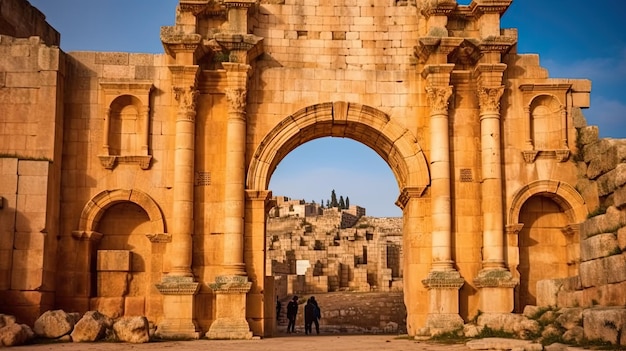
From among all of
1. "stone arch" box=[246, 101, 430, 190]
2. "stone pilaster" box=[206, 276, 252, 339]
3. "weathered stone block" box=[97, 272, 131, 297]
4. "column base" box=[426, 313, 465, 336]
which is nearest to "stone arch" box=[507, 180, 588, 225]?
"stone arch" box=[246, 101, 430, 190]

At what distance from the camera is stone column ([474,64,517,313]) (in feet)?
60.6

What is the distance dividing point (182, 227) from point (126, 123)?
3.16 m

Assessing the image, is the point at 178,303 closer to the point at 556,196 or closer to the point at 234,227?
the point at 234,227

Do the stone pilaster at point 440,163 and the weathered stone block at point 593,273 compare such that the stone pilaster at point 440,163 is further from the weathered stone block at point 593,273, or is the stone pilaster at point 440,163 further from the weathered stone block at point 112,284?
the weathered stone block at point 112,284

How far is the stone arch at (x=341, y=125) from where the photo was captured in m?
19.6

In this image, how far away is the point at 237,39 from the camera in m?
19.1

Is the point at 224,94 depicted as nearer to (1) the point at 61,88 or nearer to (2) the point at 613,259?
(1) the point at 61,88

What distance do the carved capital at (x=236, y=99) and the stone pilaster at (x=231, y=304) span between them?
13.3 feet

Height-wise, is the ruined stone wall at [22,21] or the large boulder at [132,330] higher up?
the ruined stone wall at [22,21]

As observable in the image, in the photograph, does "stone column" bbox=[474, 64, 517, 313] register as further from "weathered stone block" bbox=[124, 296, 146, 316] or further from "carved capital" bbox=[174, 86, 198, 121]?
"weathered stone block" bbox=[124, 296, 146, 316]

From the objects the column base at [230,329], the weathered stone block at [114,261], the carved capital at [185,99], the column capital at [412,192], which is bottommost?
the column base at [230,329]

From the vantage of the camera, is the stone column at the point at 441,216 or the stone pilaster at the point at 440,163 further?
the stone pilaster at the point at 440,163

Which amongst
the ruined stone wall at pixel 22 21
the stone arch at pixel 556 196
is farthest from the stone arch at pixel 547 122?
the ruined stone wall at pixel 22 21

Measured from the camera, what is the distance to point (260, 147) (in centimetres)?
1962
